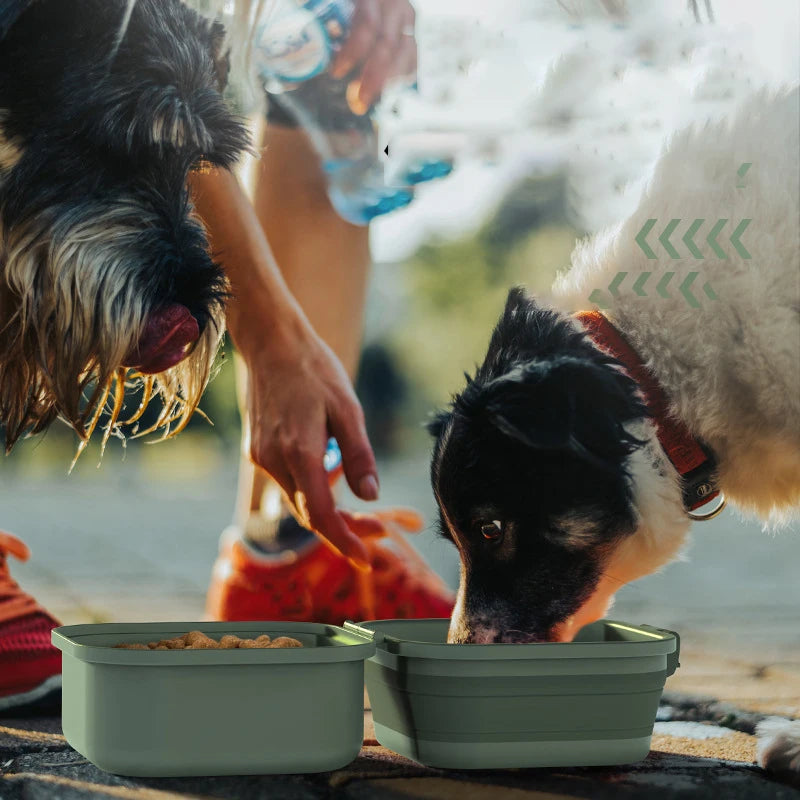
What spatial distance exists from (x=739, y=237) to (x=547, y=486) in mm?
658

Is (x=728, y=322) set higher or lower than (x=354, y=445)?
higher

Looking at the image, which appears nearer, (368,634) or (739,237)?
(368,634)

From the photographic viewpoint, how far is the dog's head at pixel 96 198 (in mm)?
2014

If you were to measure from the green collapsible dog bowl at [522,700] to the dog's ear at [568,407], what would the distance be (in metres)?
0.42

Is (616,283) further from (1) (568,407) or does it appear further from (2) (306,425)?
(2) (306,425)

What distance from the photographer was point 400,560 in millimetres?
2365

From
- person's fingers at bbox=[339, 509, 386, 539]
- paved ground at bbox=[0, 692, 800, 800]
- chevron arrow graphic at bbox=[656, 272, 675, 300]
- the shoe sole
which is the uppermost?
chevron arrow graphic at bbox=[656, 272, 675, 300]

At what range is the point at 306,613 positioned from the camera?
2.32 metres

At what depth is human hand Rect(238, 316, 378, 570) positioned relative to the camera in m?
2.30

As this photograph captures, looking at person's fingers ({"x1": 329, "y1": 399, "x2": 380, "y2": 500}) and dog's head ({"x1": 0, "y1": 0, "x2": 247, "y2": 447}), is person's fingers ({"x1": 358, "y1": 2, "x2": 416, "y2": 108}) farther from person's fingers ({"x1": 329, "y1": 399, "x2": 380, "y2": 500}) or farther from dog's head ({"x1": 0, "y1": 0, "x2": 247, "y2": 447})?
person's fingers ({"x1": 329, "y1": 399, "x2": 380, "y2": 500})

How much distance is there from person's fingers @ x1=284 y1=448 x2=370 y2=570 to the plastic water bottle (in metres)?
0.56

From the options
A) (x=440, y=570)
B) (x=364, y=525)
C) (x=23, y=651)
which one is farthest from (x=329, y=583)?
(x=23, y=651)

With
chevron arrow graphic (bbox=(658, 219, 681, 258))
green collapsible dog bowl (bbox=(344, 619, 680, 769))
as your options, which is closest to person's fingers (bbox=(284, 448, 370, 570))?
green collapsible dog bowl (bbox=(344, 619, 680, 769))

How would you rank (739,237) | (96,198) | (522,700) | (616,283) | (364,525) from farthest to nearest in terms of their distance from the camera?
(364,525), (616,283), (739,237), (96,198), (522,700)
